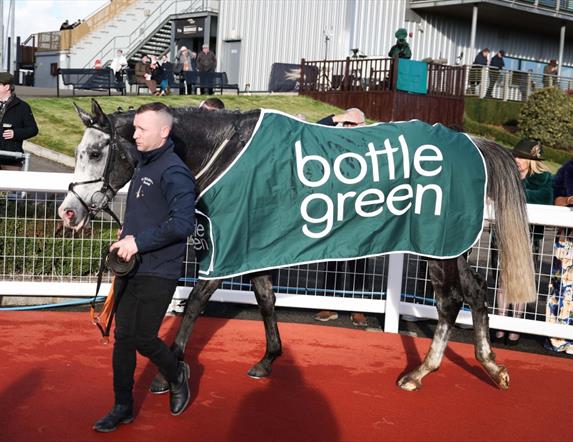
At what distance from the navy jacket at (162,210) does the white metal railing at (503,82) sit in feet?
60.0

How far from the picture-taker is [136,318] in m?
3.73

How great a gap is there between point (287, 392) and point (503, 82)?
20.2 m

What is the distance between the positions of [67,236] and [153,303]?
2.94m

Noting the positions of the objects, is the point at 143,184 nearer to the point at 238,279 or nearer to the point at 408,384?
the point at 408,384

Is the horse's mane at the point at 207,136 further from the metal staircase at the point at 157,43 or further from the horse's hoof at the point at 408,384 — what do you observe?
the metal staircase at the point at 157,43

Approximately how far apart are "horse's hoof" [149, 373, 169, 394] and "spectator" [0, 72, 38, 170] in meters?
4.03

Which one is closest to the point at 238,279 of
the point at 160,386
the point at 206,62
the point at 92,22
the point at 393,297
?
the point at 393,297

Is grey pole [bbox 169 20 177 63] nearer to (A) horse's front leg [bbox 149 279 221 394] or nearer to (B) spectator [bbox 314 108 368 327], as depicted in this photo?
(B) spectator [bbox 314 108 368 327]

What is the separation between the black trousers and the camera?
3.72 meters

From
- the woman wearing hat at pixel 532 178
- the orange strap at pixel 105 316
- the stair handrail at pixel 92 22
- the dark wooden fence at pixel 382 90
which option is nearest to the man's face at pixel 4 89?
the orange strap at pixel 105 316

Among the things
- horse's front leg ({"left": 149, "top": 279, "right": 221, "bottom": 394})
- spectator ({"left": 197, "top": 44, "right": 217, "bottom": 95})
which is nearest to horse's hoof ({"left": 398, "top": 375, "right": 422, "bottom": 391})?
horse's front leg ({"left": 149, "top": 279, "right": 221, "bottom": 394})

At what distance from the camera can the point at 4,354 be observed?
16.2ft

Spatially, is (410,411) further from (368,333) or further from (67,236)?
(67,236)

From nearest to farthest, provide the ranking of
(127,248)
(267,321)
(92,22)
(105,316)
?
(127,248), (105,316), (267,321), (92,22)
